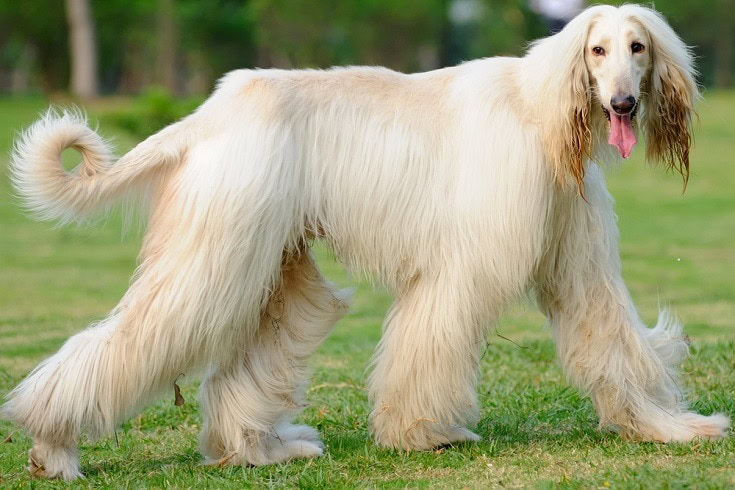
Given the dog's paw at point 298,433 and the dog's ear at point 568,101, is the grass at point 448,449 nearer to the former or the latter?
the dog's paw at point 298,433

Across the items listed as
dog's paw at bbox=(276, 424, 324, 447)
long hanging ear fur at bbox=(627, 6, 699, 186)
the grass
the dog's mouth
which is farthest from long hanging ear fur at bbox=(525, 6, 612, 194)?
dog's paw at bbox=(276, 424, 324, 447)

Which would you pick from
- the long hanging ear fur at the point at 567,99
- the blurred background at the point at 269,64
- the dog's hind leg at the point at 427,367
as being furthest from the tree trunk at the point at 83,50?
the long hanging ear fur at the point at 567,99

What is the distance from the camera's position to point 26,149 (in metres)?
5.12

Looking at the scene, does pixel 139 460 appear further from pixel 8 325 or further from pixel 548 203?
pixel 8 325

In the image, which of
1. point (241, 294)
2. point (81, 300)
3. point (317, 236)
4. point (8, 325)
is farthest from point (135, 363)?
point (81, 300)

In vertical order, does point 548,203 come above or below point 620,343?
above

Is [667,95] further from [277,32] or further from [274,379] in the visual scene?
[277,32]

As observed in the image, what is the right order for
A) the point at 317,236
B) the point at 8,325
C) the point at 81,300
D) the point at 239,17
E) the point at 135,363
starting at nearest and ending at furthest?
the point at 135,363 → the point at 317,236 → the point at 8,325 → the point at 81,300 → the point at 239,17

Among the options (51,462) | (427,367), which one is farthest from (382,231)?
(51,462)

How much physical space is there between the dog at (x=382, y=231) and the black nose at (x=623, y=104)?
0.01 m

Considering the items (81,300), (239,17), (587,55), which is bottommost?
(81,300)

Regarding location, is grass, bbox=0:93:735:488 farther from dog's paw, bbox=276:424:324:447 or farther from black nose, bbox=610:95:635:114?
black nose, bbox=610:95:635:114

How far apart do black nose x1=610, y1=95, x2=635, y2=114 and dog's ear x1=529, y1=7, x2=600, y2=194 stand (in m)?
0.18

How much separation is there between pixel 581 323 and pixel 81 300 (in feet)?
25.7
